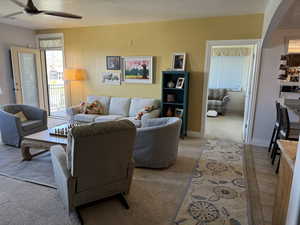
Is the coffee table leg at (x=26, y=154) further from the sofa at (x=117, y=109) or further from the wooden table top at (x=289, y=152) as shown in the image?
the wooden table top at (x=289, y=152)

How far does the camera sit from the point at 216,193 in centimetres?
249

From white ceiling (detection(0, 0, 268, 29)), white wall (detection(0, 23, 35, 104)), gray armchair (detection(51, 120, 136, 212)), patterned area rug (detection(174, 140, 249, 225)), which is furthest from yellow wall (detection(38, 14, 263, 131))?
gray armchair (detection(51, 120, 136, 212))

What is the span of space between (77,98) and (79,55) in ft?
3.94

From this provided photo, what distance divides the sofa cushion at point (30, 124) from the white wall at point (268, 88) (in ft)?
14.6

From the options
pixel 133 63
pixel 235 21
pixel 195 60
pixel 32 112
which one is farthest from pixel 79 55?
pixel 235 21

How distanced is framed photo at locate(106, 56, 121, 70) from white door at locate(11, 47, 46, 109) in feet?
7.51

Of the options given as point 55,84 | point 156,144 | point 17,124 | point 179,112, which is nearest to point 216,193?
point 156,144

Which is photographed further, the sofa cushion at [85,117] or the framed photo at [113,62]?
the framed photo at [113,62]

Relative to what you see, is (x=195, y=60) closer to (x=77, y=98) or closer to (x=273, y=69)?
(x=273, y=69)

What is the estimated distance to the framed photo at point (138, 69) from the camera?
15.8 feet

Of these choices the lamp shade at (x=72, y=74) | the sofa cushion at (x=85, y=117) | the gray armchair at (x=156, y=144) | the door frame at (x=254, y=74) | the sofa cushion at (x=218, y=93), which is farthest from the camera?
the sofa cushion at (x=218, y=93)

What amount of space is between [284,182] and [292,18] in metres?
2.88

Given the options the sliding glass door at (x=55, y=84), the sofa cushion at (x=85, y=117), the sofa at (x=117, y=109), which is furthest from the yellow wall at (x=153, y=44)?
the sliding glass door at (x=55, y=84)

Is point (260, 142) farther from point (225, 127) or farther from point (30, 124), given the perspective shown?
point (30, 124)
